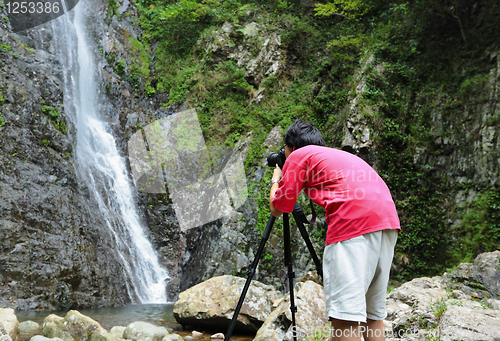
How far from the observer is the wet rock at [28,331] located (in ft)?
12.8

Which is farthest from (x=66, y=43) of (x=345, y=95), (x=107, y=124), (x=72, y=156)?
(x=345, y=95)

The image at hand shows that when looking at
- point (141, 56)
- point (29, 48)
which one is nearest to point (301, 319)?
point (29, 48)

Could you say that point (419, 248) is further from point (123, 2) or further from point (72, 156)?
point (123, 2)

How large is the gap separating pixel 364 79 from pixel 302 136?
7.40 meters

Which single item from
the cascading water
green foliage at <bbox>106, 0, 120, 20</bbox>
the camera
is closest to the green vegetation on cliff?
green foliage at <bbox>106, 0, 120, 20</bbox>

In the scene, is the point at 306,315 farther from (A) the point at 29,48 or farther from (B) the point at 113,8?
(B) the point at 113,8

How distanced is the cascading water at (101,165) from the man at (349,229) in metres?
6.97

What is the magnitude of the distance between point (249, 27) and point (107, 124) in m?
5.72

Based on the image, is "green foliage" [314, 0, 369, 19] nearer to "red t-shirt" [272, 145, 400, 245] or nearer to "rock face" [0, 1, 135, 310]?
"rock face" [0, 1, 135, 310]

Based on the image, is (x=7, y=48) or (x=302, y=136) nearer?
(x=302, y=136)

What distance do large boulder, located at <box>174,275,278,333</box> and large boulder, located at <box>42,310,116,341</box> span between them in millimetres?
1212

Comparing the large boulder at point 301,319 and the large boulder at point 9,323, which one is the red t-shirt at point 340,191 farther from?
the large boulder at point 9,323

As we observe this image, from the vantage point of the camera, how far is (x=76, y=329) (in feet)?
12.3

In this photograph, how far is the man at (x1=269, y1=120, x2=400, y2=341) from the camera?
56.4 inches
